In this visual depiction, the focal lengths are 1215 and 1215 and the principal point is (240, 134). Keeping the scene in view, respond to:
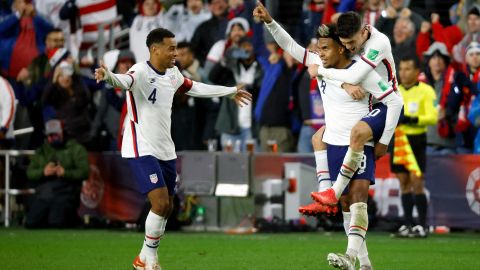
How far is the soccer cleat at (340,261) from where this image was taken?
11.2 meters

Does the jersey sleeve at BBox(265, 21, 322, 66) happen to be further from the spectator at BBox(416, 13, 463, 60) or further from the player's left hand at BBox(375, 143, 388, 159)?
the spectator at BBox(416, 13, 463, 60)

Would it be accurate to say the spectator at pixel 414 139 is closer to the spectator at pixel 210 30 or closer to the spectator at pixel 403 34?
the spectator at pixel 403 34

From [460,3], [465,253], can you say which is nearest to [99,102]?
[460,3]

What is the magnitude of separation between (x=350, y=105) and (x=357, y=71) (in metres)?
0.49

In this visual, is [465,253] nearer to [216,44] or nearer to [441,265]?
[441,265]

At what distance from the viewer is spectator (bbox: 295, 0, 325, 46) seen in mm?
21078

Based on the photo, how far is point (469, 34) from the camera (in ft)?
65.2

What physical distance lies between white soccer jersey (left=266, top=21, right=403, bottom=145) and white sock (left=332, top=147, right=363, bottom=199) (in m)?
0.32

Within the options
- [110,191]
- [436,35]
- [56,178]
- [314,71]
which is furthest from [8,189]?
[314,71]

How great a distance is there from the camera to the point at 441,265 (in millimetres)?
13625

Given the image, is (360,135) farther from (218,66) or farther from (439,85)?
(218,66)

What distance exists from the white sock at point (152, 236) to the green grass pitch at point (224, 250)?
853mm

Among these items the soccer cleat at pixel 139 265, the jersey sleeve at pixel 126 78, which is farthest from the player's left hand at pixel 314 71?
the soccer cleat at pixel 139 265

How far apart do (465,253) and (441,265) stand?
1644mm
